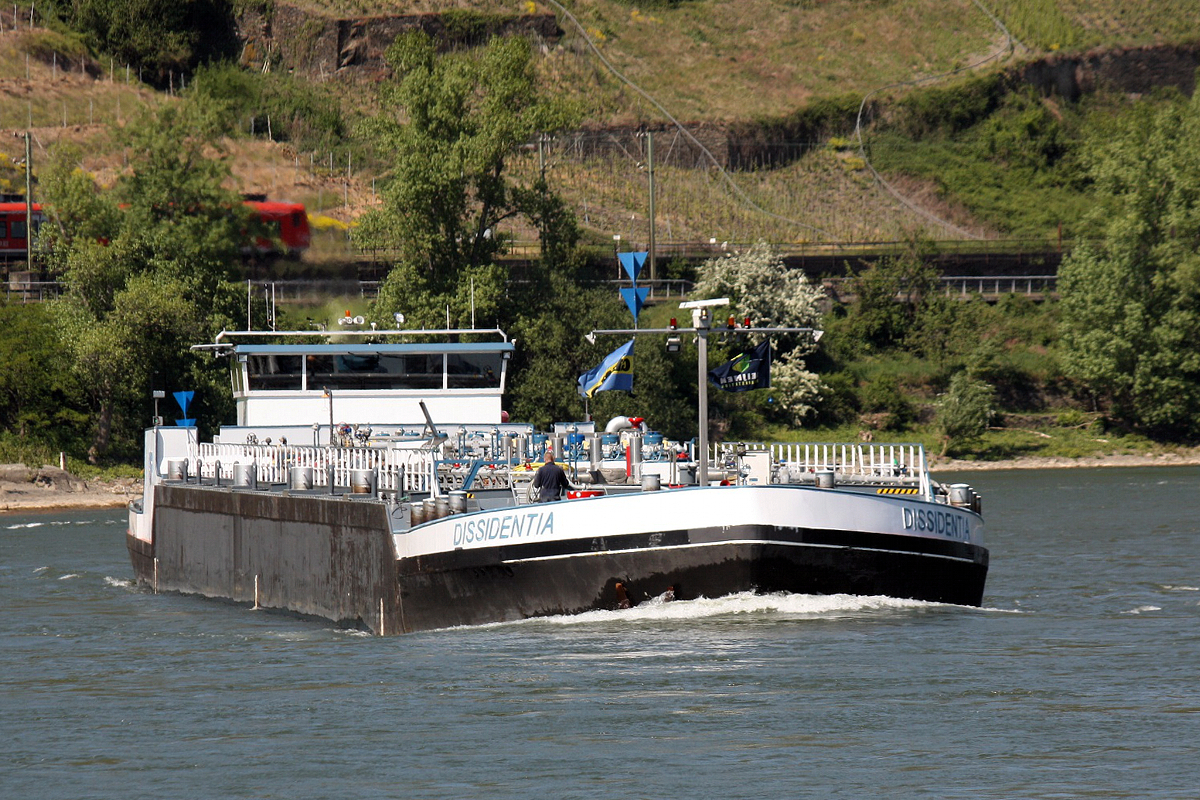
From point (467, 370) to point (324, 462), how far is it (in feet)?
18.9

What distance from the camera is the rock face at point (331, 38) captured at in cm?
12619

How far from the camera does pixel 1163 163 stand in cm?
7875

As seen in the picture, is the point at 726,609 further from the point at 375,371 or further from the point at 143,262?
the point at 143,262

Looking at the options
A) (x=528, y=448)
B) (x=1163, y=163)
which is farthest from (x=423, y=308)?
(x=528, y=448)

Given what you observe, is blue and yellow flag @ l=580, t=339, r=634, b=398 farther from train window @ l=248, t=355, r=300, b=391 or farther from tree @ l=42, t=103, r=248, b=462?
tree @ l=42, t=103, r=248, b=462

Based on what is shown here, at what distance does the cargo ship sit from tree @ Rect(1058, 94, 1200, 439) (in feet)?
157

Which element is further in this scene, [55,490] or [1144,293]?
[1144,293]

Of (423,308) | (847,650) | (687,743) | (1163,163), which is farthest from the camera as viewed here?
(1163,163)

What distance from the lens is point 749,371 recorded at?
1091 inches

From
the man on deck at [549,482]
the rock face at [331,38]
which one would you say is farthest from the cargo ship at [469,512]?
the rock face at [331,38]

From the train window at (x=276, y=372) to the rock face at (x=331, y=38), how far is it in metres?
92.4

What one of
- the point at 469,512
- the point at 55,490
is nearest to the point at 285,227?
the point at 55,490

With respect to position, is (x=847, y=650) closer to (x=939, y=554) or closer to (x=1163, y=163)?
(x=939, y=554)

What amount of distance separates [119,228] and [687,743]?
6358 centimetres
